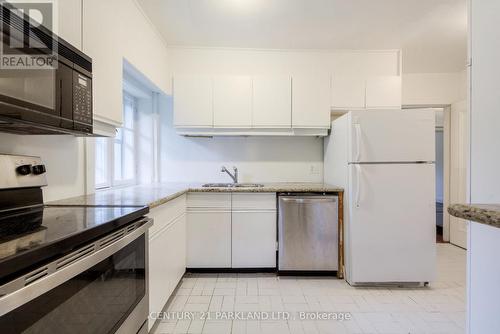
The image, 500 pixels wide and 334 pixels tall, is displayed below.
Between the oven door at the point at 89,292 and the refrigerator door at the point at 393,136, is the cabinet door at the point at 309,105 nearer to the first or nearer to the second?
the refrigerator door at the point at 393,136

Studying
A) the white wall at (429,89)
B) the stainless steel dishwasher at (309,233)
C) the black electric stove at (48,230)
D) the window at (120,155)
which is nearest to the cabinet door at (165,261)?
the black electric stove at (48,230)

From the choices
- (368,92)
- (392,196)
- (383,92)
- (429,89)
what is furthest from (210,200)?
(429,89)

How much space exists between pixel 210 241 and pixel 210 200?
0.40 meters

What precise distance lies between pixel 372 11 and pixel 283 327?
256 centimetres

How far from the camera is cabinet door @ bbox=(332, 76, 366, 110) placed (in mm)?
2842

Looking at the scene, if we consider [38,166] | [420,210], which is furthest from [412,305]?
[38,166]

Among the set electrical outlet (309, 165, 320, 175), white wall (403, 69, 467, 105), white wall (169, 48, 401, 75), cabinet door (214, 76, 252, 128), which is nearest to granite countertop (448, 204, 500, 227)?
cabinet door (214, 76, 252, 128)

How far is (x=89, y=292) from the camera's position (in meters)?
0.88

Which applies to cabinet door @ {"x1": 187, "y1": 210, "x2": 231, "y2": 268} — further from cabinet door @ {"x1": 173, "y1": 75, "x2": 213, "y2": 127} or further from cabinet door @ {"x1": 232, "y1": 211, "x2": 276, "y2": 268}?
cabinet door @ {"x1": 173, "y1": 75, "x2": 213, "y2": 127}

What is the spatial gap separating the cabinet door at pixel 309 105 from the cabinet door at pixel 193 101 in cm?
92

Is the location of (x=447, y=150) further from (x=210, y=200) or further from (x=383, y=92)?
(x=210, y=200)

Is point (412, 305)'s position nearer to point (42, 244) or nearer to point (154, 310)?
point (154, 310)

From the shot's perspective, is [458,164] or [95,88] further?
[458,164]

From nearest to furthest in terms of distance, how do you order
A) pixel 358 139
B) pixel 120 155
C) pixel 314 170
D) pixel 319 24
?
pixel 358 139
pixel 319 24
pixel 120 155
pixel 314 170
